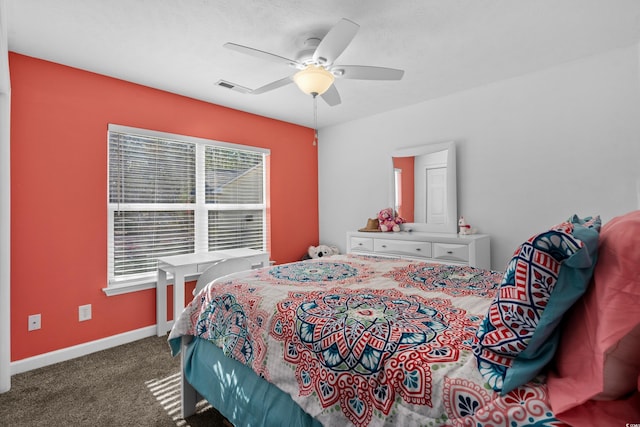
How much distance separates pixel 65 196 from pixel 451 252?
11.7 ft

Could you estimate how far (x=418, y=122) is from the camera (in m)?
3.79

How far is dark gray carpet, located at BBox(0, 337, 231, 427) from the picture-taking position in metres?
1.88

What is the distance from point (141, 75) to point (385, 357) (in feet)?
10.3

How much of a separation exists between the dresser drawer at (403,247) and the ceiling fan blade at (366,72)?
1.84 meters

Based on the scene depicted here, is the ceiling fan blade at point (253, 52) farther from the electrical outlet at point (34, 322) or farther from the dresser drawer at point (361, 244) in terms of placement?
the electrical outlet at point (34, 322)

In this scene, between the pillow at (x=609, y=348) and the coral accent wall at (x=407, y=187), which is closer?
the pillow at (x=609, y=348)

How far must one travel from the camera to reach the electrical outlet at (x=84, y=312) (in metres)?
2.75

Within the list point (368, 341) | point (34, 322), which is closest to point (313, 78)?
point (368, 341)

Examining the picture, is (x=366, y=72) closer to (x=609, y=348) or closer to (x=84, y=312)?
(x=609, y=348)

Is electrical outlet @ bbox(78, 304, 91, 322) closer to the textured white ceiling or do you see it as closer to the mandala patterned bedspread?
the mandala patterned bedspread

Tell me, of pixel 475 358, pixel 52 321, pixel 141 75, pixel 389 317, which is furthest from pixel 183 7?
pixel 52 321

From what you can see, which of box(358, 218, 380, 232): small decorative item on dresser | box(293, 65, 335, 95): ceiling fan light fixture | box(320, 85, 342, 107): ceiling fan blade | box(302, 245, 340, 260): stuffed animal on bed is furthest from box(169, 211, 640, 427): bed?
box(302, 245, 340, 260): stuffed animal on bed

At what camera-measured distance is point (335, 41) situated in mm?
1900

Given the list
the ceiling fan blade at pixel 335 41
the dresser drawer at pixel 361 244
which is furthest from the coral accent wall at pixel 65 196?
the dresser drawer at pixel 361 244
